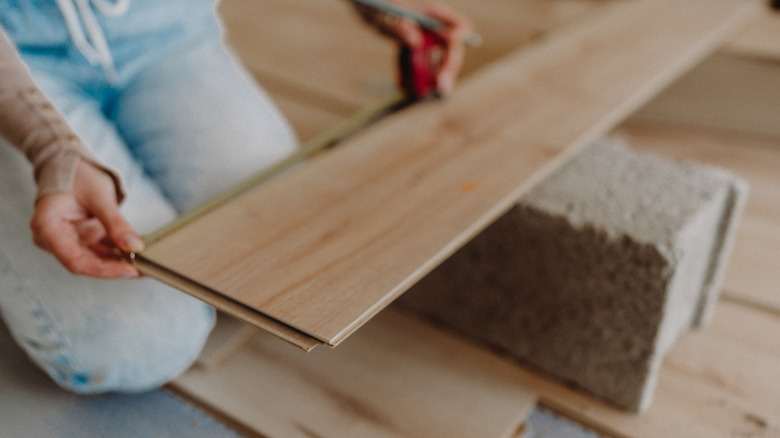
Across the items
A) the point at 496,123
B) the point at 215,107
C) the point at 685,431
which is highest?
the point at 215,107

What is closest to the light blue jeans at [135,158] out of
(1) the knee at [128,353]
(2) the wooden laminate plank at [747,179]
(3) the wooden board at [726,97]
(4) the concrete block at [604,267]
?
(1) the knee at [128,353]

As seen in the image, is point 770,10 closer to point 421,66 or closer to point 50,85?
point 421,66

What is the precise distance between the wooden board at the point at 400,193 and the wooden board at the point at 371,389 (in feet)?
1.10

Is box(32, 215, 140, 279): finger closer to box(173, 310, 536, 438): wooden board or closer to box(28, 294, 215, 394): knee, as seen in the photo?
box(28, 294, 215, 394): knee

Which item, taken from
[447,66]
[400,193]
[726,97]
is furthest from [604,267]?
[726,97]

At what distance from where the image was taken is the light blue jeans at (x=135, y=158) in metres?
0.88

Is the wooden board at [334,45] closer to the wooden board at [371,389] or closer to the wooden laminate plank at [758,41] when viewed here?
the wooden laminate plank at [758,41]

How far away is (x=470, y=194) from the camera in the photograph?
83 centimetres

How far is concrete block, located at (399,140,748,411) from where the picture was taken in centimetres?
91

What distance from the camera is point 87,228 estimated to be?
74 centimetres

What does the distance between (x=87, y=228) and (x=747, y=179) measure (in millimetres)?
1428

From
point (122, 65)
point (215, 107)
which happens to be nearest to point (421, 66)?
point (215, 107)

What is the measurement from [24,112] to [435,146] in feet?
1.75

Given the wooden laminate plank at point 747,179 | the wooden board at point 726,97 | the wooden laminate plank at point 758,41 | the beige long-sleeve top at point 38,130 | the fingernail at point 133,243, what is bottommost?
the wooden laminate plank at point 747,179
